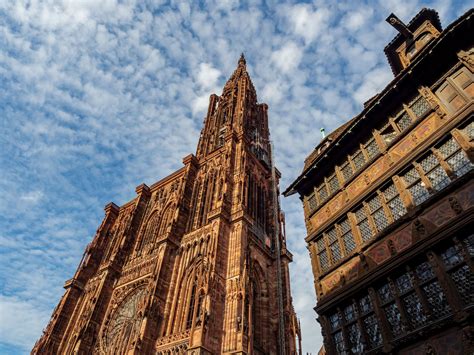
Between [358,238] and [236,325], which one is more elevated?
[236,325]

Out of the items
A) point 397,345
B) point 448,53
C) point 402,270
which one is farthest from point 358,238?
point 448,53

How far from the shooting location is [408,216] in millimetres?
9133

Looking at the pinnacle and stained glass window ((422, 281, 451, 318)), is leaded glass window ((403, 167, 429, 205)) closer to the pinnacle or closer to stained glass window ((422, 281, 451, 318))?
stained glass window ((422, 281, 451, 318))

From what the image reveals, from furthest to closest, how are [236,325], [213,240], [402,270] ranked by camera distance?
[213,240]
[236,325]
[402,270]

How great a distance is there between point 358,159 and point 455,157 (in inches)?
149

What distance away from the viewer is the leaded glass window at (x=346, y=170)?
12.5m

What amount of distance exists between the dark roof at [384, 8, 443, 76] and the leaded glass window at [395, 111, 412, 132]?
432 centimetres

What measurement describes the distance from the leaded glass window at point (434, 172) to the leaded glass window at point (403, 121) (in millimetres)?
1643

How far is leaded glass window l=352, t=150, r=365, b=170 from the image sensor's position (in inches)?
476

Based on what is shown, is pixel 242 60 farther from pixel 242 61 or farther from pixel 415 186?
pixel 415 186

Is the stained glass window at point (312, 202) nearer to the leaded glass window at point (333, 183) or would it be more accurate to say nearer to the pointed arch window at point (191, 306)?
the leaded glass window at point (333, 183)

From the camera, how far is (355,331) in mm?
9703

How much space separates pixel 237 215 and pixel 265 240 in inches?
178

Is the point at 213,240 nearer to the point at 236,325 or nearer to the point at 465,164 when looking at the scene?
the point at 236,325
